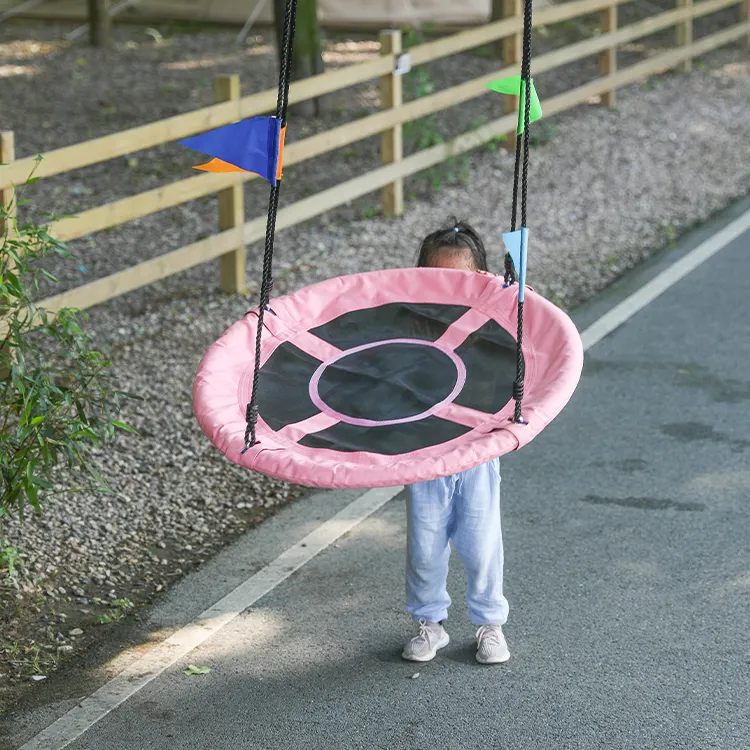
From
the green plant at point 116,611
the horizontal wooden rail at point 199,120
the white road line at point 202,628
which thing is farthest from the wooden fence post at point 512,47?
the green plant at point 116,611

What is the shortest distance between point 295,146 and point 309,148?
0.59 ft

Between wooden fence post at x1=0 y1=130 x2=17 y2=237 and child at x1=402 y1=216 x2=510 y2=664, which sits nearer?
child at x1=402 y1=216 x2=510 y2=664

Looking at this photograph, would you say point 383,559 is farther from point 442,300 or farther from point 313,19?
point 313,19

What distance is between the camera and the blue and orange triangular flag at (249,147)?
3.54 metres

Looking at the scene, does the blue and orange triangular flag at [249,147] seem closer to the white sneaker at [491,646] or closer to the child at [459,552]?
the child at [459,552]

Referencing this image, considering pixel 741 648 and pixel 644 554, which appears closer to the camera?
pixel 741 648

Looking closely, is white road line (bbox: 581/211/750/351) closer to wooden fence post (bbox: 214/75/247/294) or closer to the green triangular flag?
wooden fence post (bbox: 214/75/247/294)

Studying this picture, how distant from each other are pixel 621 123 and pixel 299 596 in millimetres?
8857

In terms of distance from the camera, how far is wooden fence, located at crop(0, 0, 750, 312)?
261 inches

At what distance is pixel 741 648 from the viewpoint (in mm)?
4160

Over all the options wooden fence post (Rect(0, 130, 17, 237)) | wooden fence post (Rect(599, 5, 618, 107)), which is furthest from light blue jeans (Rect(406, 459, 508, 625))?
wooden fence post (Rect(599, 5, 618, 107))

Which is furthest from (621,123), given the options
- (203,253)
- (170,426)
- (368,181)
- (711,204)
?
(170,426)

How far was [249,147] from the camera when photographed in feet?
11.7

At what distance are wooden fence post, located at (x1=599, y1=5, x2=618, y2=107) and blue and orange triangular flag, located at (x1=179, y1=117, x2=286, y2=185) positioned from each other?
387 inches
